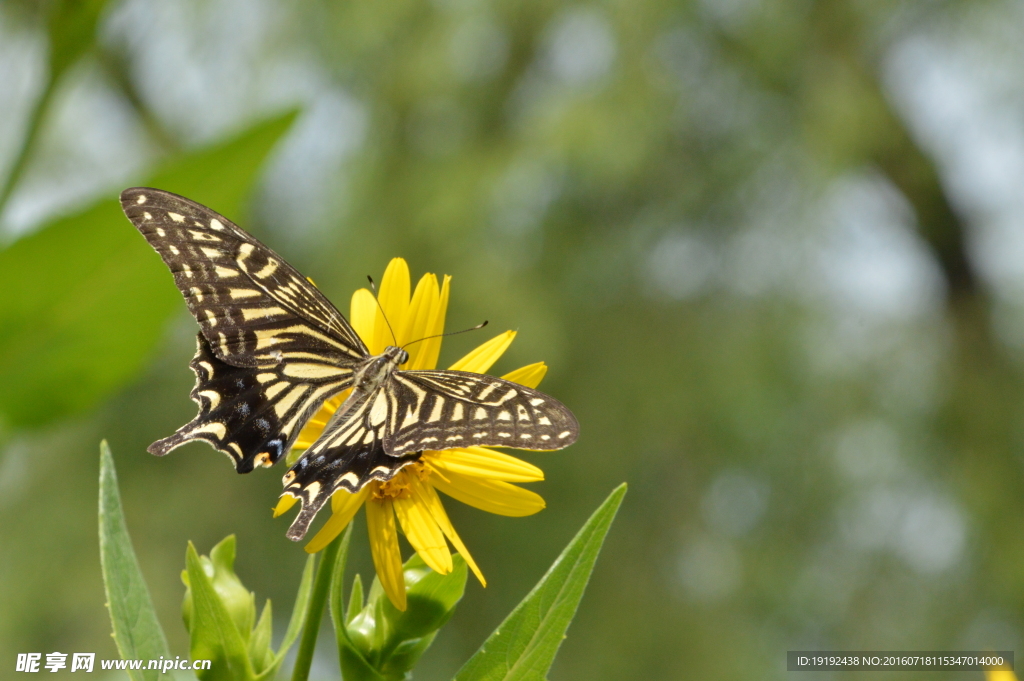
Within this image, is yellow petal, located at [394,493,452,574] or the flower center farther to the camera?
the flower center

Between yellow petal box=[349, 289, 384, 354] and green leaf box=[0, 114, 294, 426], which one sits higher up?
green leaf box=[0, 114, 294, 426]

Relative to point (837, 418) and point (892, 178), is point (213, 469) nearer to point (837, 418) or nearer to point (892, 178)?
point (837, 418)

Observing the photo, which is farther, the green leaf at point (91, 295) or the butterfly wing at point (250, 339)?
the butterfly wing at point (250, 339)

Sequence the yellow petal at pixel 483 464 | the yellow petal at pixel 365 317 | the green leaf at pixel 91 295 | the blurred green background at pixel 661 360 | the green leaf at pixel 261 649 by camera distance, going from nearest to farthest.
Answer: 1. the green leaf at pixel 91 295
2. the green leaf at pixel 261 649
3. the yellow petal at pixel 483 464
4. the yellow petal at pixel 365 317
5. the blurred green background at pixel 661 360

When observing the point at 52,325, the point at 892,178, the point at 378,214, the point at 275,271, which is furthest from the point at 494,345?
the point at 892,178

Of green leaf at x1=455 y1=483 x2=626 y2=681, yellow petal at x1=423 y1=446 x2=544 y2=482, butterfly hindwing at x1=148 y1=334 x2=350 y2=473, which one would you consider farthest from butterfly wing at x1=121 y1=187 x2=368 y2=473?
green leaf at x1=455 y1=483 x2=626 y2=681

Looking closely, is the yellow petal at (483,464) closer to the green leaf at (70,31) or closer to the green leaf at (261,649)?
the green leaf at (261,649)

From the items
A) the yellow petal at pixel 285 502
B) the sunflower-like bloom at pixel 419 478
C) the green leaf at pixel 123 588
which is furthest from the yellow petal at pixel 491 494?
the green leaf at pixel 123 588

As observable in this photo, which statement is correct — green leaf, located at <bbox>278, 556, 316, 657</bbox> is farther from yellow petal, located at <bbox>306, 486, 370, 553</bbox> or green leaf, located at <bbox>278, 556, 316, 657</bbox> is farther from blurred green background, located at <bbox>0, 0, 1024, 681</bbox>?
blurred green background, located at <bbox>0, 0, 1024, 681</bbox>
